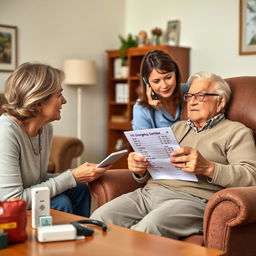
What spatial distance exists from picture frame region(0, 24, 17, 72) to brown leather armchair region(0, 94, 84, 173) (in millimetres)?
551

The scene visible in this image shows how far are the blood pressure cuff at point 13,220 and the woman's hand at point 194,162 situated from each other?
0.78 meters

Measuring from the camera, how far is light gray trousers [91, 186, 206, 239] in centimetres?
201

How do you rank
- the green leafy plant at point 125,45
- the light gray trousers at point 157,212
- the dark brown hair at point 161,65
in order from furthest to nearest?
the green leafy plant at point 125,45 → the dark brown hair at point 161,65 → the light gray trousers at point 157,212

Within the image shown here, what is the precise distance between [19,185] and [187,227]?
0.73m

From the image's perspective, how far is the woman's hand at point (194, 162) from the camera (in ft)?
6.72

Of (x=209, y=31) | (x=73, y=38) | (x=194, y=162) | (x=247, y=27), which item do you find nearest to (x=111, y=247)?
(x=194, y=162)

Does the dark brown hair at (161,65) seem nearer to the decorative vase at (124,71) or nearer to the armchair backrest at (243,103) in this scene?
the armchair backrest at (243,103)

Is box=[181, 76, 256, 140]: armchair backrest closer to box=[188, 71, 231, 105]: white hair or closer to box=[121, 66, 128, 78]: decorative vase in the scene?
box=[188, 71, 231, 105]: white hair

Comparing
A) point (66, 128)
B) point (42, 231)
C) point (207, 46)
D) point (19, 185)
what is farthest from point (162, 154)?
point (66, 128)

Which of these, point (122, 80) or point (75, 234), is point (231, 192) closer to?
point (75, 234)

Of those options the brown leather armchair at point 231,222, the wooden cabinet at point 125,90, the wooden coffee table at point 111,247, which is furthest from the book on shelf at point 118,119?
the wooden coffee table at point 111,247

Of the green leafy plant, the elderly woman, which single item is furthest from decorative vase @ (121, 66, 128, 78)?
the elderly woman

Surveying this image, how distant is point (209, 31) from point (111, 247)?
369cm

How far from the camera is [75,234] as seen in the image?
1.58 meters
